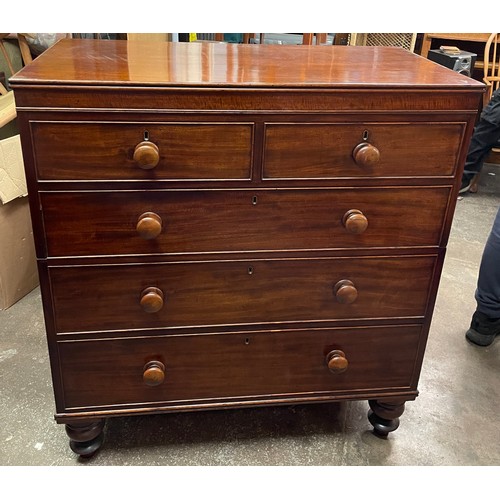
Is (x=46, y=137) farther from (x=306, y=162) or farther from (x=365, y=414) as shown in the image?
(x=365, y=414)

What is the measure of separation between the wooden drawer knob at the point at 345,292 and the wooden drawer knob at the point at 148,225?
0.42m

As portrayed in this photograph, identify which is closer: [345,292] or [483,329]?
[345,292]

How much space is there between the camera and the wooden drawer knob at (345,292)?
1242mm

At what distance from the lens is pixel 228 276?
1.21m

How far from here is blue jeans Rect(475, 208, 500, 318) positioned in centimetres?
180

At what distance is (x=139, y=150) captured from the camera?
1.04 meters

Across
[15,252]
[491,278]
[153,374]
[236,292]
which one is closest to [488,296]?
[491,278]

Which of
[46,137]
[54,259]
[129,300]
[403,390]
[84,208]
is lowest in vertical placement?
[403,390]

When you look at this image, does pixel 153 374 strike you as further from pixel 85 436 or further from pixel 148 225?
pixel 148 225

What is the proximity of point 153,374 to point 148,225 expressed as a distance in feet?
1.18

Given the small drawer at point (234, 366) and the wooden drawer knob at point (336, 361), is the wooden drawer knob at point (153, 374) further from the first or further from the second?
the wooden drawer knob at point (336, 361)

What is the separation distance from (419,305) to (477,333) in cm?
72

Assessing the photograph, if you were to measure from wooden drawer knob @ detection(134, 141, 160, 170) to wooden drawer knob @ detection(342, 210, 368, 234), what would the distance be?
412mm

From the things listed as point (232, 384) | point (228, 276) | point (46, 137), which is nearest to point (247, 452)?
point (232, 384)
